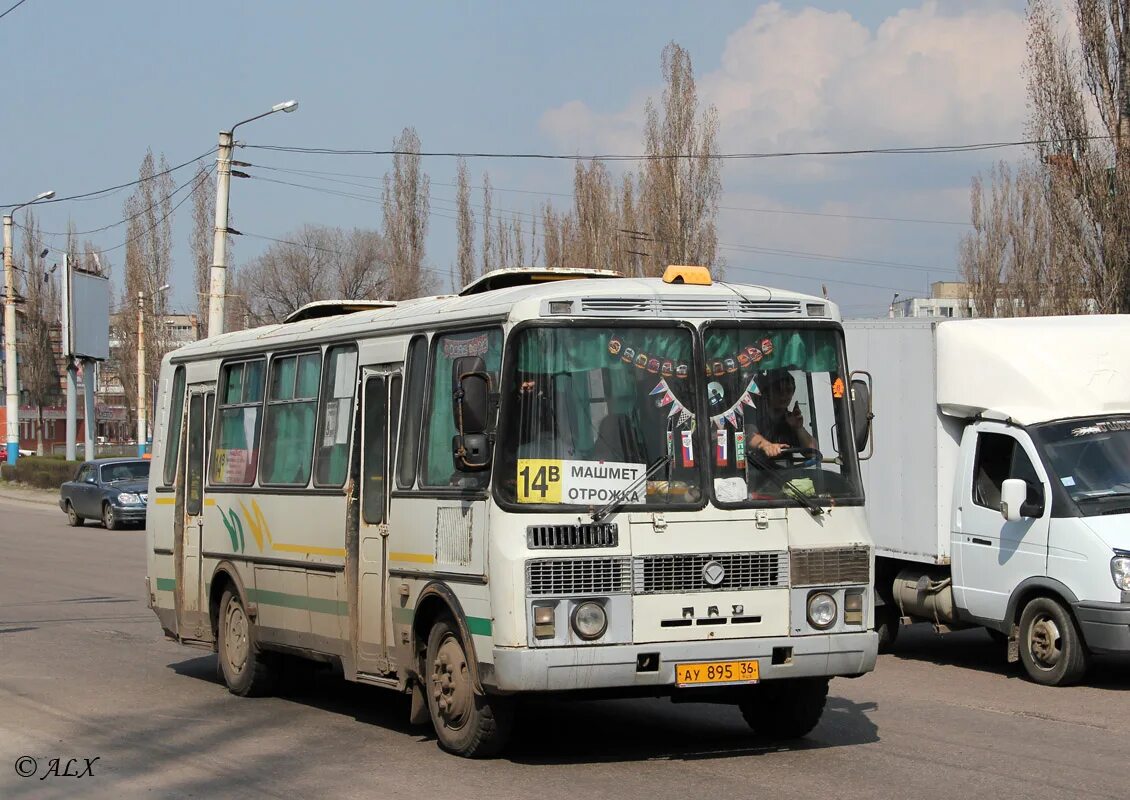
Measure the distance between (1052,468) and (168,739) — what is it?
7.15 meters

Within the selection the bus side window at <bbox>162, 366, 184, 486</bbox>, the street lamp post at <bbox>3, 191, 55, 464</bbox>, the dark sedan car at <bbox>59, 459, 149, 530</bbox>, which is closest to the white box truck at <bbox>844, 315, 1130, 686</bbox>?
the bus side window at <bbox>162, 366, 184, 486</bbox>

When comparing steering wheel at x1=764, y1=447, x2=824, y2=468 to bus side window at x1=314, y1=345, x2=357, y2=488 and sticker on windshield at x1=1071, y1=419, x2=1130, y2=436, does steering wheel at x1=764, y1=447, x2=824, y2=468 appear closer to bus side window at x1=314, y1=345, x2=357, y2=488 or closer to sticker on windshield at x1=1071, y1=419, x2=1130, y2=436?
bus side window at x1=314, y1=345, x2=357, y2=488

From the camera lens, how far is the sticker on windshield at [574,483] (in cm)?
856

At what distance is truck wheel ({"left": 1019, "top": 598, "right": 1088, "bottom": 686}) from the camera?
1236 cm

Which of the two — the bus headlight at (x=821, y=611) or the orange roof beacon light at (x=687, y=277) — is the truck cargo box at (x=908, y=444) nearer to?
the orange roof beacon light at (x=687, y=277)

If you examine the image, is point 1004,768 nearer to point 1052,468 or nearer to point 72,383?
point 1052,468

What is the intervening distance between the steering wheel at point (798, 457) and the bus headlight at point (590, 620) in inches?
52.8

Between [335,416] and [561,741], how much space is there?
2844 mm

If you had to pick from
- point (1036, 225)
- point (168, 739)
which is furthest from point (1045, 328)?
point (1036, 225)

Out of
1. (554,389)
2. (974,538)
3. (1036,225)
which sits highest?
(1036,225)

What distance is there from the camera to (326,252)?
77.8 meters

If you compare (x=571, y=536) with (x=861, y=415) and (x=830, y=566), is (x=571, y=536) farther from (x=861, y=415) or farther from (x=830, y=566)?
(x=861, y=415)

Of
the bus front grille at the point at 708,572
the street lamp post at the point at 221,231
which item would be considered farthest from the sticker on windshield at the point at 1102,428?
the street lamp post at the point at 221,231

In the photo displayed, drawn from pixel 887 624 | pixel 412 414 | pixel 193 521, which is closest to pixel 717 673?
pixel 412 414
